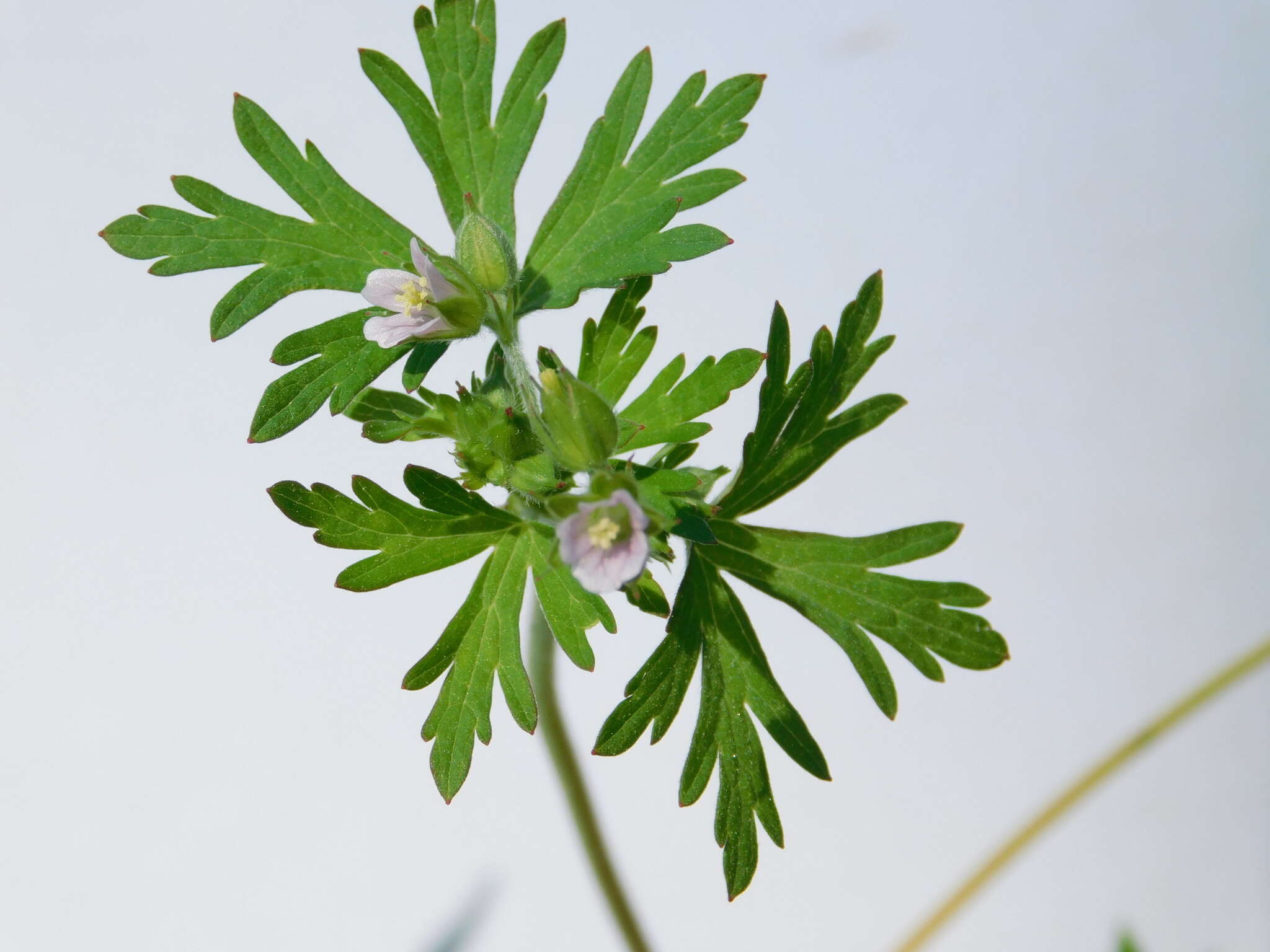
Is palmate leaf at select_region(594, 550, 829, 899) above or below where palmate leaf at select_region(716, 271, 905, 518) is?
below

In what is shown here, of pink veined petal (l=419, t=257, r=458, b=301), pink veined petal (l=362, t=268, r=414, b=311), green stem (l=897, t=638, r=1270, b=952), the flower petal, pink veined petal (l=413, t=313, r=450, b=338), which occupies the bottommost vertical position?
green stem (l=897, t=638, r=1270, b=952)

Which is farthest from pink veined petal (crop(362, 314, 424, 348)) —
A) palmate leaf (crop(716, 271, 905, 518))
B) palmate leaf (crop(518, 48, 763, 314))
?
palmate leaf (crop(716, 271, 905, 518))

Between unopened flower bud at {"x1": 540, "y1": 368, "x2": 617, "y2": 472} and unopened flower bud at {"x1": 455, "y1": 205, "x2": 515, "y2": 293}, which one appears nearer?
unopened flower bud at {"x1": 540, "y1": 368, "x2": 617, "y2": 472}

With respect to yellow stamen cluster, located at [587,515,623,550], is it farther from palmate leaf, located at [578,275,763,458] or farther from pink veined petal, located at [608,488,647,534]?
palmate leaf, located at [578,275,763,458]

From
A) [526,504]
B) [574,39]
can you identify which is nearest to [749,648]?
[526,504]

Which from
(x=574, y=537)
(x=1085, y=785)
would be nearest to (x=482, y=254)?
(x=574, y=537)

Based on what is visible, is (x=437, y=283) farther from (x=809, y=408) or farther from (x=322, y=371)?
(x=809, y=408)

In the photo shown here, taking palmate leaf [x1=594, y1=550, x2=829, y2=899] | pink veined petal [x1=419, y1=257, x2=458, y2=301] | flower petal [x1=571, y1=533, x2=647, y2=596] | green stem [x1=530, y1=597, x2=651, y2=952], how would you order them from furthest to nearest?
green stem [x1=530, y1=597, x2=651, y2=952], palmate leaf [x1=594, y1=550, x2=829, y2=899], pink veined petal [x1=419, y1=257, x2=458, y2=301], flower petal [x1=571, y1=533, x2=647, y2=596]
